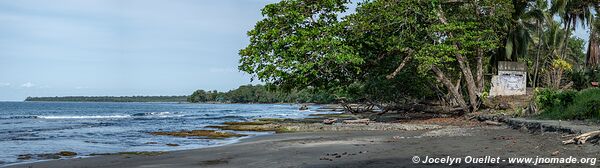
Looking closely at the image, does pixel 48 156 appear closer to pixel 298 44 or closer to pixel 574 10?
pixel 298 44

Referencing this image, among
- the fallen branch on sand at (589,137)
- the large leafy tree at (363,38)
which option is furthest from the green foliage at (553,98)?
the fallen branch on sand at (589,137)

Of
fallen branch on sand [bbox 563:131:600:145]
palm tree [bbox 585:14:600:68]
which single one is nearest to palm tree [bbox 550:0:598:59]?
palm tree [bbox 585:14:600:68]

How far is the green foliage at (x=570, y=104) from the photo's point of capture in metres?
14.9

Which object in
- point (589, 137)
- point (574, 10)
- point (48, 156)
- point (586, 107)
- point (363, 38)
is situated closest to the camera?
point (589, 137)

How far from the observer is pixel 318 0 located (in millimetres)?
22688

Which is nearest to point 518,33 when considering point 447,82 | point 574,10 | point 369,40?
point 574,10

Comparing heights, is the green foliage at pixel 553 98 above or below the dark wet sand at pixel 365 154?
above

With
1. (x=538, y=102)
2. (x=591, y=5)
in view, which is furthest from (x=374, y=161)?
(x=591, y=5)

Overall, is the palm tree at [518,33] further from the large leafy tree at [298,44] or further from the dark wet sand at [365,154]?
the dark wet sand at [365,154]

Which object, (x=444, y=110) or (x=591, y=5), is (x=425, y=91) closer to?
(x=444, y=110)

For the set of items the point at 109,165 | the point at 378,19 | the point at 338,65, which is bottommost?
the point at 109,165

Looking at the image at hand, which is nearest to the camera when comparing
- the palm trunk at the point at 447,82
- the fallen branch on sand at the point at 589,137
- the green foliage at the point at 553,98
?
the fallen branch on sand at the point at 589,137

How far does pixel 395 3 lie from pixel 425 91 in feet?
35.0

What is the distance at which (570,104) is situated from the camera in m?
16.6
